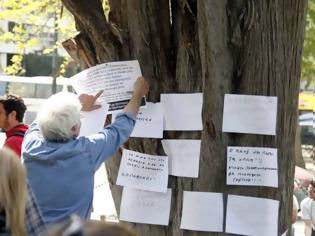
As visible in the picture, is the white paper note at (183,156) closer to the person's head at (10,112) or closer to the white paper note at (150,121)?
the white paper note at (150,121)

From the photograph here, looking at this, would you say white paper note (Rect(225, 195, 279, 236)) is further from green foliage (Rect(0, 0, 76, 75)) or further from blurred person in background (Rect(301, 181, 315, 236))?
green foliage (Rect(0, 0, 76, 75))

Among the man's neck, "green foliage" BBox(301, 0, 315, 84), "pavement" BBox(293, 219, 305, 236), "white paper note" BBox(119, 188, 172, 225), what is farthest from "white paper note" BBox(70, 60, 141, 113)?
"green foliage" BBox(301, 0, 315, 84)

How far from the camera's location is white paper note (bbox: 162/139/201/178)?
366 centimetres

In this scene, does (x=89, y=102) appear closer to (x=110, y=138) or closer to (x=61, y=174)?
(x=110, y=138)

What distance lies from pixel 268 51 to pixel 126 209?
128 cm

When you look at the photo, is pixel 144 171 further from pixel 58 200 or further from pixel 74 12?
pixel 74 12

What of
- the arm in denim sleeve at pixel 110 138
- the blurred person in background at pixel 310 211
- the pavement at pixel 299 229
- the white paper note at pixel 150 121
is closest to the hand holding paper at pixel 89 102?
the white paper note at pixel 150 121

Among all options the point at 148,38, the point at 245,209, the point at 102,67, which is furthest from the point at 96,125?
the point at 245,209

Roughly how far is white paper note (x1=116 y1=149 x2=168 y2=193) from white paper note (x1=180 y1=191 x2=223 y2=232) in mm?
185

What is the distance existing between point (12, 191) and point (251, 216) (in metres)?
1.65

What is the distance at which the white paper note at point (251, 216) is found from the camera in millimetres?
3576

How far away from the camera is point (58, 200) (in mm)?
3180

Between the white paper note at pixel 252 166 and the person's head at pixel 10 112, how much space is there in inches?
87.6

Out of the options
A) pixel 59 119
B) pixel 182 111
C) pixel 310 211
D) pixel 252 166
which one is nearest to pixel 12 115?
pixel 182 111
